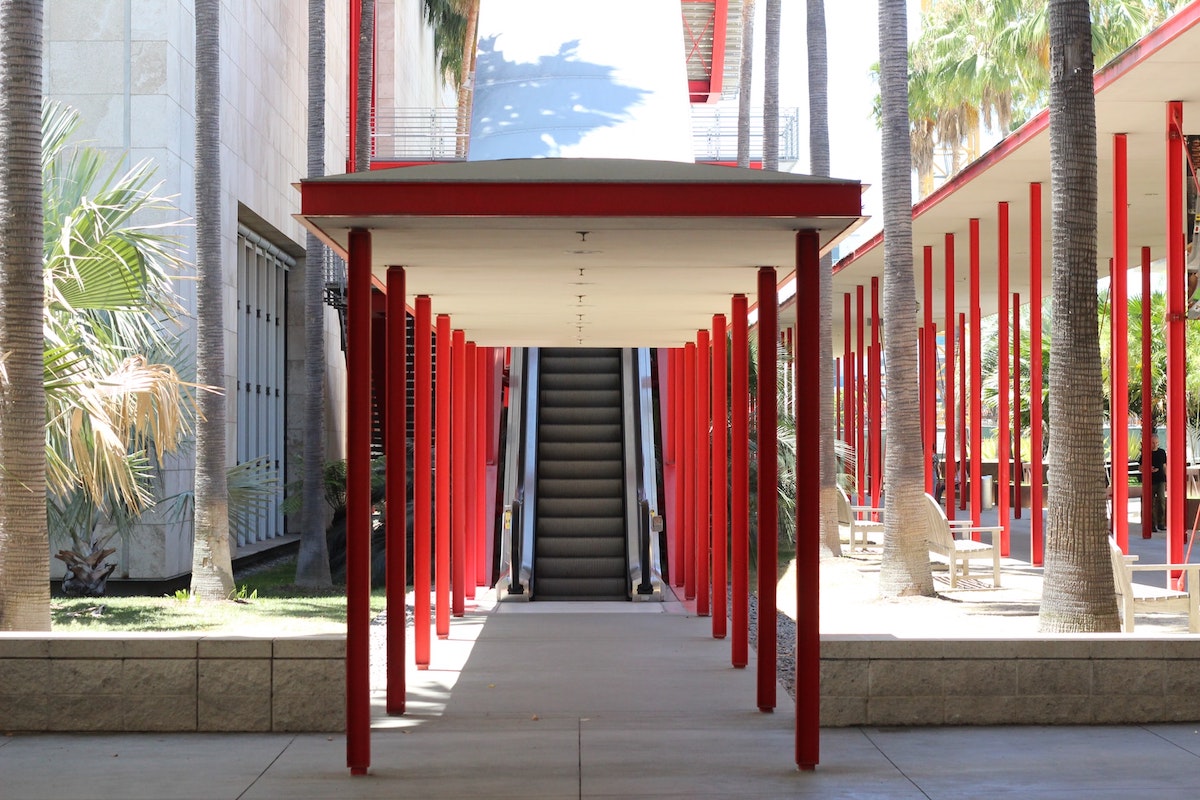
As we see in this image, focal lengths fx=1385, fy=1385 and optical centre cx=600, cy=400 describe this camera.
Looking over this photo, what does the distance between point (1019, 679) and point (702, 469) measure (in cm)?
482

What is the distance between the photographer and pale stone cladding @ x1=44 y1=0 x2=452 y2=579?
51.9 feet

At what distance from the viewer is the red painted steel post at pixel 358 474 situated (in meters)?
6.65

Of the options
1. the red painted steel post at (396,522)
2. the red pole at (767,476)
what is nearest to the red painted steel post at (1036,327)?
the red pole at (767,476)

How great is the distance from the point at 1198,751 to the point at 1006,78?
131 feet

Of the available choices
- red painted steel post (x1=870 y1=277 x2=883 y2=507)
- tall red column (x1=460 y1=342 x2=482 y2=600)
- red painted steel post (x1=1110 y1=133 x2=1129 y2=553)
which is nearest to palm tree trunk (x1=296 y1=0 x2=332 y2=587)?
tall red column (x1=460 y1=342 x2=482 y2=600)

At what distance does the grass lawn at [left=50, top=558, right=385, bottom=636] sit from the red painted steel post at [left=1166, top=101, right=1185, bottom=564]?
25.5 ft

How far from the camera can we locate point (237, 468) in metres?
15.9

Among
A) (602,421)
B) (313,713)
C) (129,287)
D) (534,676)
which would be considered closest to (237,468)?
(602,421)

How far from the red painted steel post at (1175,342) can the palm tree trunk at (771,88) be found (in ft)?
21.7

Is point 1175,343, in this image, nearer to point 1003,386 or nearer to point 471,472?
point 471,472

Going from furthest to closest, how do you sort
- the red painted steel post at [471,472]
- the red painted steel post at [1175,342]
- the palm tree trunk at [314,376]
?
the palm tree trunk at [314,376]
the red painted steel post at [471,472]
the red painted steel post at [1175,342]

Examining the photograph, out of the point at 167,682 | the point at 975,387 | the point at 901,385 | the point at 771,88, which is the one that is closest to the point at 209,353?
the point at 901,385

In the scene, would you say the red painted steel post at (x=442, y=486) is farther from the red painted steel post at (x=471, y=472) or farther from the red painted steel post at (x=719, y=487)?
the red painted steel post at (x=471, y=472)

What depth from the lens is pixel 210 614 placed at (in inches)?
500
